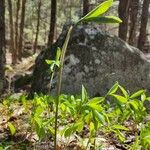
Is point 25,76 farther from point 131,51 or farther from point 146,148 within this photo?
point 146,148

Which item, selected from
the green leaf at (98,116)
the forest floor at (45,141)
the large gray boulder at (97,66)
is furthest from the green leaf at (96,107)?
the large gray boulder at (97,66)

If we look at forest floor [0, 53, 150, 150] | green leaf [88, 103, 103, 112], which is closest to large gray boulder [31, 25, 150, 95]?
forest floor [0, 53, 150, 150]

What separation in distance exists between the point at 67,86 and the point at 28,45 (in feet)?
146

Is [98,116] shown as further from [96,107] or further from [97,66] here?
[97,66]

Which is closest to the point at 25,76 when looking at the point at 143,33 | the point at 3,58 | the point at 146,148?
the point at 3,58

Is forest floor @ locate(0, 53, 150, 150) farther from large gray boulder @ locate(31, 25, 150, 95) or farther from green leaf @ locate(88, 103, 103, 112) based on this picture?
large gray boulder @ locate(31, 25, 150, 95)

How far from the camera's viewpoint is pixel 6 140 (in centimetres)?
340

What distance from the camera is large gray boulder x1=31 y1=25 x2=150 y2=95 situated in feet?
23.4

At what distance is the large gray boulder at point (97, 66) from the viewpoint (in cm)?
712

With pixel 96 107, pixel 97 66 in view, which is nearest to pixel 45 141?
pixel 96 107

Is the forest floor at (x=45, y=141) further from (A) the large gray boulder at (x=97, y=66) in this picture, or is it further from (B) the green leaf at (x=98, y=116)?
(A) the large gray boulder at (x=97, y=66)

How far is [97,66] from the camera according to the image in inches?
285

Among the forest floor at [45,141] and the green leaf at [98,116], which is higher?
the green leaf at [98,116]

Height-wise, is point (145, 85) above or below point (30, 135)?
below
